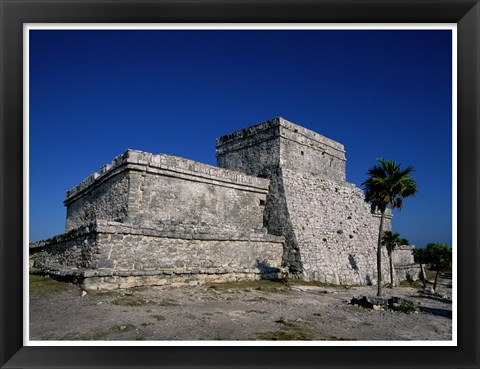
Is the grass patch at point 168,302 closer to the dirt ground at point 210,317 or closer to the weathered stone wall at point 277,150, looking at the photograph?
the dirt ground at point 210,317

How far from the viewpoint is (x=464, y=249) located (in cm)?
445

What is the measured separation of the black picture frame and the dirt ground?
0.79 m

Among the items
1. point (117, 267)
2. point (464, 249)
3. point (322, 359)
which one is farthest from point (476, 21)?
point (117, 267)

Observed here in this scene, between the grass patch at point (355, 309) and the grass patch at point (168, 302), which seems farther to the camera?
the grass patch at point (355, 309)

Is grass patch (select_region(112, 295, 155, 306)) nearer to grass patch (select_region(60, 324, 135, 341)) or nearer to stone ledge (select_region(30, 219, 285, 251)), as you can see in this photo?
grass patch (select_region(60, 324, 135, 341))

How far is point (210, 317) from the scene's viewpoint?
815cm

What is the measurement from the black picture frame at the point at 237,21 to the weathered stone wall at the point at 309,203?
39.6ft

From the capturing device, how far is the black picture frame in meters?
4.16

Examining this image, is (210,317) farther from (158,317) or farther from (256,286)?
(256,286)

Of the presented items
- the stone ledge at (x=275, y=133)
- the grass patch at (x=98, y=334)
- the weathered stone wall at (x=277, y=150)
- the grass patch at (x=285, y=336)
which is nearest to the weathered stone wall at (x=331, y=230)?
the weathered stone wall at (x=277, y=150)

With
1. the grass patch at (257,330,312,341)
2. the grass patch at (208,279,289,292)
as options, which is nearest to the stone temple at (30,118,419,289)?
the grass patch at (208,279,289,292)

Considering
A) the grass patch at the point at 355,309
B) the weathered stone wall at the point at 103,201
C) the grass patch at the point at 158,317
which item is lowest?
the grass patch at the point at 355,309

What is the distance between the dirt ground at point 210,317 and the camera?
6559 millimetres

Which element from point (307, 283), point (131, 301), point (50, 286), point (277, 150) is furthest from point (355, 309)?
point (277, 150)
